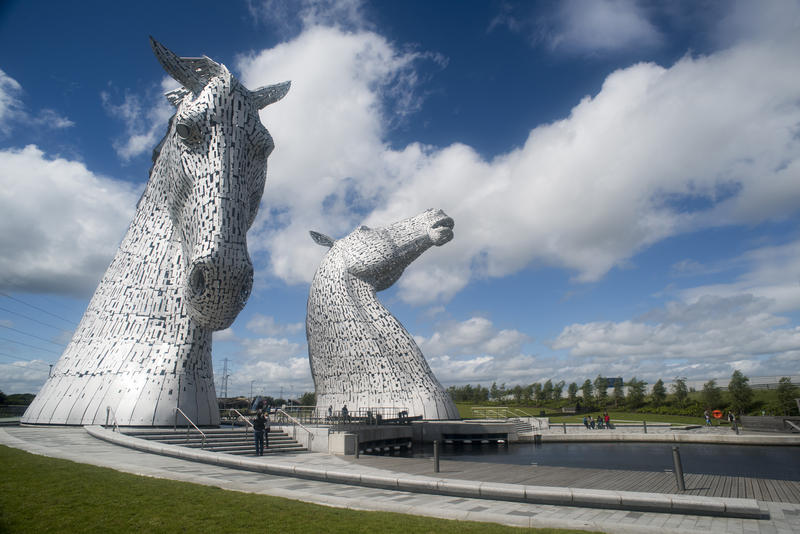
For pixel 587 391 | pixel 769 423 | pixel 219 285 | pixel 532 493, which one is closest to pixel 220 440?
pixel 219 285

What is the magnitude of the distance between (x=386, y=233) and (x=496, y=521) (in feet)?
71.9

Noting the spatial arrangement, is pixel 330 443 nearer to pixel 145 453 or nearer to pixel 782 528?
pixel 145 453

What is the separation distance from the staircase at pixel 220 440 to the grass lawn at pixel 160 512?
5315mm

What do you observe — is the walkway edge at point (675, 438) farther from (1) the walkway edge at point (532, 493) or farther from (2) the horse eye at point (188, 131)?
(2) the horse eye at point (188, 131)

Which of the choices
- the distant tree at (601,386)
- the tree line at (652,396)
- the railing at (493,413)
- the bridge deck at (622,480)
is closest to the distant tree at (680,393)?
the tree line at (652,396)

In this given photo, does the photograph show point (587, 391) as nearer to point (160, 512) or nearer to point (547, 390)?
point (547, 390)

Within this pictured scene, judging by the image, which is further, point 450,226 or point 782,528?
point 450,226

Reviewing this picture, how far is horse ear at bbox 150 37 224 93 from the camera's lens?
12609 mm

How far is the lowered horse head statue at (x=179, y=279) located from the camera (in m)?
11.9

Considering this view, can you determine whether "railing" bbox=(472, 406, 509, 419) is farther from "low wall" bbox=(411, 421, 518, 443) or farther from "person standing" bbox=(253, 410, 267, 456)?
"person standing" bbox=(253, 410, 267, 456)

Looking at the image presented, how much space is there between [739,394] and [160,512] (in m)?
49.9

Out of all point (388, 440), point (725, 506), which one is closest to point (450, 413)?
point (388, 440)

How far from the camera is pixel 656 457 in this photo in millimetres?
14422

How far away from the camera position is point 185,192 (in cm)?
1283
